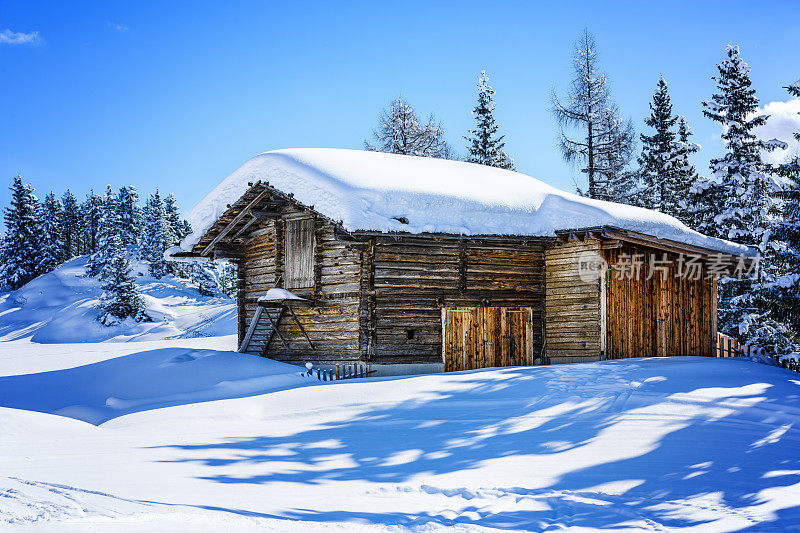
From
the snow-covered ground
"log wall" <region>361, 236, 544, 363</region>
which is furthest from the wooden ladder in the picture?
the snow-covered ground

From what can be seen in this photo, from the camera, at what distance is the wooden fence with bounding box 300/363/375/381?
17.4 metres

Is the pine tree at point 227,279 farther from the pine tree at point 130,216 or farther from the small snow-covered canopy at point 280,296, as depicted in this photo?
the small snow-covered canopy at point 280,296

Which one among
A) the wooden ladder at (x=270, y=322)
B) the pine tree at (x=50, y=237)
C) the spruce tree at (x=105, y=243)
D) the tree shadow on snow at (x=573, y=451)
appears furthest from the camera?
the pine tree at (x=50, y=237)

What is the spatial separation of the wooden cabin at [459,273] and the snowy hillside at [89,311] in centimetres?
2473

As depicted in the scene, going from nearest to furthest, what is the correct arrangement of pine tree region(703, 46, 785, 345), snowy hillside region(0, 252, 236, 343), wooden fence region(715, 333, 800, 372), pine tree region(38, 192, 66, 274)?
wooden fence region(715, 333, 800, 372)
pine tree region(703, 46, 785, 345)
snowy hillside region(0, 252, 236, 343)
pine tree region(38, 192, 66, 274)

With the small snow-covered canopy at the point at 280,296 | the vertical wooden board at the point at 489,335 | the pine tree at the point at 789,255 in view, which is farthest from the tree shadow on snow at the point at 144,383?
the pine tree at the point at 789,255

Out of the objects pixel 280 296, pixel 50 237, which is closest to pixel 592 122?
pixel 280 296

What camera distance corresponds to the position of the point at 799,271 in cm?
1695

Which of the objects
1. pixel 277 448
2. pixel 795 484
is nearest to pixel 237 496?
pixel 277 448

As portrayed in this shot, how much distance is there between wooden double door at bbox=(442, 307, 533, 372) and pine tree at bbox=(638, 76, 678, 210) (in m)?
20.2

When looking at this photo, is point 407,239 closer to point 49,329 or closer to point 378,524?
point 378,524

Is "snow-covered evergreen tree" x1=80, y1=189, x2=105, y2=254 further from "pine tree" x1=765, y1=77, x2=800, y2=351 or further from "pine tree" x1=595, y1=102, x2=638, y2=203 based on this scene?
"pine tree" x1=765, y1=77, x2=800, y2=351

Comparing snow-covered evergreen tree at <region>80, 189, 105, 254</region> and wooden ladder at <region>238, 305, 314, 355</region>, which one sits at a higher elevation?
snow-covered evergreen tree at <region>80, 189, 105, 254</region>

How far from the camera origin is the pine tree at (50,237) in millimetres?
70875
